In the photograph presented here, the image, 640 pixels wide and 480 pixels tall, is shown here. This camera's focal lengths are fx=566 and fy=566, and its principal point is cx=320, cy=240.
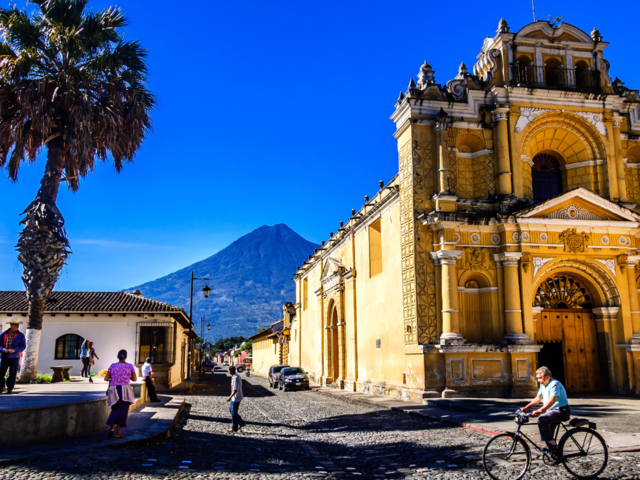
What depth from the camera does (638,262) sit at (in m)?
20.7

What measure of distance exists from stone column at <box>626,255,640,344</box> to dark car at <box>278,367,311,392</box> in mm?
16583

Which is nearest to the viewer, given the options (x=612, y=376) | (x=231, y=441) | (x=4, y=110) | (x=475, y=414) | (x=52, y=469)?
(x=52, y=469)

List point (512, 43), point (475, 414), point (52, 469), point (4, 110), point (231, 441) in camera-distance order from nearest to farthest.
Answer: point (52, 469), point (231, 441), point (475, 414), point (4, 110), point (512, 43)

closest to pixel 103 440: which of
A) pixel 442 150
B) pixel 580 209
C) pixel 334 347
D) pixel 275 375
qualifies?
pixel 442 150

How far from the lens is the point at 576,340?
20734mm

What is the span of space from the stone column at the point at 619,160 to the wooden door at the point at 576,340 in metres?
4.65

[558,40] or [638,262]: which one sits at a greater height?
[558,40]

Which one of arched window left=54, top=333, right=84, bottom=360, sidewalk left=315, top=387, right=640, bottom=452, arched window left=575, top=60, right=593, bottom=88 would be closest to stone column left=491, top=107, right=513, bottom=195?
arched window left=575, top=60, right=593, bottom=88

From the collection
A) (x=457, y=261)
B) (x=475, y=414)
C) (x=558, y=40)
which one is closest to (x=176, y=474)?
(x=475, y=414)

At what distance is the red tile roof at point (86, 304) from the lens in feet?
90.0

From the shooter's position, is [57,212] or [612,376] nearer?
[57,212]

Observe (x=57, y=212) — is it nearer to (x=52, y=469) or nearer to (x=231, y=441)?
(x=231, y=441)

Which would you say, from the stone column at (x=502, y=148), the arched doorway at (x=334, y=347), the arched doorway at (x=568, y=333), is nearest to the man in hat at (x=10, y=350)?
the stone column at (x=502, y=148)

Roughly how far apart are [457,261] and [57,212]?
13508 mm
